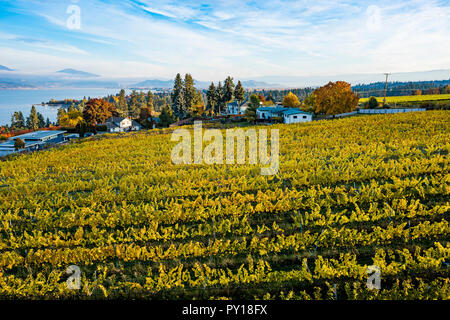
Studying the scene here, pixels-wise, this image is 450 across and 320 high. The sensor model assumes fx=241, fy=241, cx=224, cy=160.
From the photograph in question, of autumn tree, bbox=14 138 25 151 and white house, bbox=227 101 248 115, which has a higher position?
white house, bbox=227 101 248 115

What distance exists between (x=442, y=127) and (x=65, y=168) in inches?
1584

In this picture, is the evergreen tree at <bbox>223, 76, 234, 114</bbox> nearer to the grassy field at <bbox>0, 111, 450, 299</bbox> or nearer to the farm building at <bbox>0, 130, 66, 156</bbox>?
the farm building at <bbox>0, 130, 66, 156</bbox>

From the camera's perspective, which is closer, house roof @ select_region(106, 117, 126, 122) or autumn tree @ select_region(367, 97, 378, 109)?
autumn tree @ select_region(367, 97, 378, 109)

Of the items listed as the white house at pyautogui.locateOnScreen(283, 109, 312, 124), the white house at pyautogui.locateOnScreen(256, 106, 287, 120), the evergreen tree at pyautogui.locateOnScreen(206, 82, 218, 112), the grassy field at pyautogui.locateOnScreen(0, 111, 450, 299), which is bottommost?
the grassy field at pyautogui.locateOnScreen(0, 111, 450, 299)

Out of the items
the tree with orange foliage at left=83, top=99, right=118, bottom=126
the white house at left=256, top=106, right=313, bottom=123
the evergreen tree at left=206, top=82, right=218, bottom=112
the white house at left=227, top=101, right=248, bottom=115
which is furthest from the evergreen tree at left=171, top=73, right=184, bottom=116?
the white house at left=256, top=106, right=313, bottom=123

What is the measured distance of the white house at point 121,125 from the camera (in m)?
67.4

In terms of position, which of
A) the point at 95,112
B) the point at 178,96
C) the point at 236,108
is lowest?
the point at 95,112

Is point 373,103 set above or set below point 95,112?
above

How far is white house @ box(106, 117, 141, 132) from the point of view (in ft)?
221

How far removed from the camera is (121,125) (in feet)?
232

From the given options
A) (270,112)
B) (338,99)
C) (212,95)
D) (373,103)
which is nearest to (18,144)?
(212,95)

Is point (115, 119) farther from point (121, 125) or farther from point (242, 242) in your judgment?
point (242, 242)
